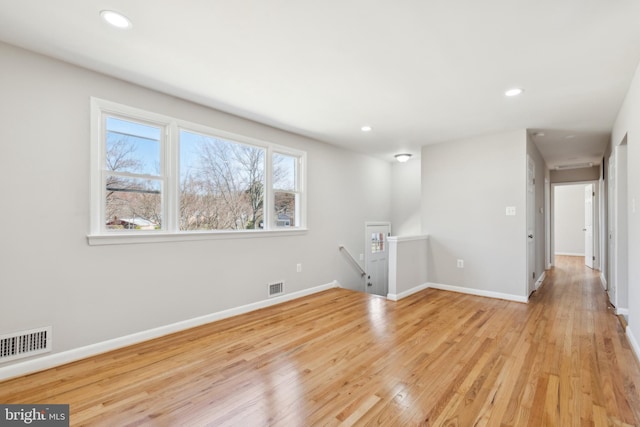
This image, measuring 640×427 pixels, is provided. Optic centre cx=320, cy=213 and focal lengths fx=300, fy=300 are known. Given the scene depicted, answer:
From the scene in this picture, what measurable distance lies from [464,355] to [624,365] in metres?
1.19

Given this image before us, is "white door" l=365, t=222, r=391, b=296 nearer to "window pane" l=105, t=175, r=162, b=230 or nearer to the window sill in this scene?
the window sill

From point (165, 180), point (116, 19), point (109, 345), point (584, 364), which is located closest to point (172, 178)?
point (165, 180)

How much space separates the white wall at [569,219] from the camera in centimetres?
934

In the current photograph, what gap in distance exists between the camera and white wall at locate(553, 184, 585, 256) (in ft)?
30.6

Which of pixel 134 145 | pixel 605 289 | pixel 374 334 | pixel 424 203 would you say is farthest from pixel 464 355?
pixel 605 289

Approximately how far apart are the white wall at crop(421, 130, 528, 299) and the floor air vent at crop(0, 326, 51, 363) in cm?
490

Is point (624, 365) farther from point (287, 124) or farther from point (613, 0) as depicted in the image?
point (287, 124)

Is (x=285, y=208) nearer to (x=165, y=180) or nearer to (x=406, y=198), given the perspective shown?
(x=165, y=180)

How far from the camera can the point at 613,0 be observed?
1750mm

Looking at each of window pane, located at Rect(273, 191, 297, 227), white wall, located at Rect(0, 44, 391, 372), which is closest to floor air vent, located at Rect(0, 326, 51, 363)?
white wall, located at Rect(0, 44, 391, 372)

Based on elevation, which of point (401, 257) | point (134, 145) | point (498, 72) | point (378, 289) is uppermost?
point (498, 72)

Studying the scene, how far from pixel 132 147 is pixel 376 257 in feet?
15.4

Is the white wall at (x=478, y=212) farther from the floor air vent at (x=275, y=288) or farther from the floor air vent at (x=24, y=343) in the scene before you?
the floor air vent at (x=24, y=343)

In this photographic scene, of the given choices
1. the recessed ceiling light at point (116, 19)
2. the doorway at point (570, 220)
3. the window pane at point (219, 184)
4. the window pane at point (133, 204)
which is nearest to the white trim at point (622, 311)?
the window pane at point (219, 184)
